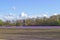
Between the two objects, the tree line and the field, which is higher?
the tree line

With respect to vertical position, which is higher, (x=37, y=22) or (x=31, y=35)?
(x=37, y=22)

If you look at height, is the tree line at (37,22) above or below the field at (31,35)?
above

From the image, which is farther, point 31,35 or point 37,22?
point 37,22

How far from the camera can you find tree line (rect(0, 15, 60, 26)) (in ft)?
96.4

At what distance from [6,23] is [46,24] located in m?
7.16

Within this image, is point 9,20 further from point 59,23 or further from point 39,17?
point 59,23

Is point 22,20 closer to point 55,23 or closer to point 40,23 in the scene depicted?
point 40,23

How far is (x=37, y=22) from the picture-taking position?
30734 mm

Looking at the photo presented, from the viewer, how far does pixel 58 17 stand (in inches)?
1233

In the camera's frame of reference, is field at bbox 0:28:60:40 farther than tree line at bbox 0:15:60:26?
No

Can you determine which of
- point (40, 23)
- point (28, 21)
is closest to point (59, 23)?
point (40, 23)

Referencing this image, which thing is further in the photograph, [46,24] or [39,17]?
[39,17]

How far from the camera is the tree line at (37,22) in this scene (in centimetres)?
2939

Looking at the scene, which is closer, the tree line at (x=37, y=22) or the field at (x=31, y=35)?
Result: the field at (x=31, y=35)
